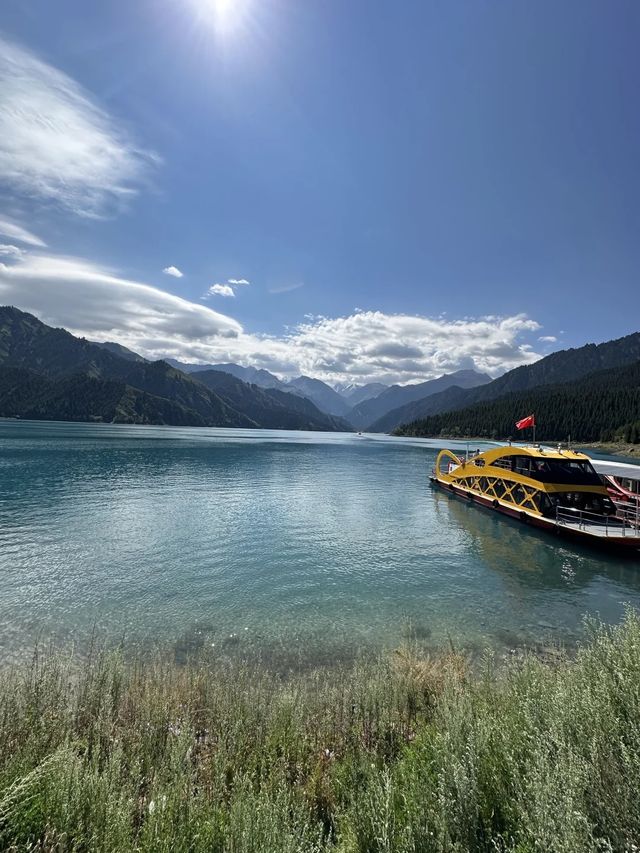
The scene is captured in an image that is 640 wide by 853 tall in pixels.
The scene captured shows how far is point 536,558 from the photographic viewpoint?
1078 inches

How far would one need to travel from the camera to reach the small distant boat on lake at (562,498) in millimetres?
29469

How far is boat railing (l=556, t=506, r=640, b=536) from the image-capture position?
28.7 m

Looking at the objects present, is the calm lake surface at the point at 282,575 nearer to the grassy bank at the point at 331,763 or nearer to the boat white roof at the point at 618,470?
the grassy bank at the point at 331,763

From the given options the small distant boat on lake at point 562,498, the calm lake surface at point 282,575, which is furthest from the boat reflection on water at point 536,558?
the small distant boat on lake at point 562,498

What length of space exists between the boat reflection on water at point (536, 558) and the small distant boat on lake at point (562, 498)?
1.26 metres

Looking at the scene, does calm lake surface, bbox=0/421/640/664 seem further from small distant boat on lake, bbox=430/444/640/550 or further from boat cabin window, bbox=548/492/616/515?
boat cabin window, bbox=548/492/616/515

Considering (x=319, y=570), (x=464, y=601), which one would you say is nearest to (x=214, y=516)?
(x=319, y=570)

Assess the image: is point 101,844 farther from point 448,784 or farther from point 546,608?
point 546,608

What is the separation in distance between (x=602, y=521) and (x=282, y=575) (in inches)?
1031

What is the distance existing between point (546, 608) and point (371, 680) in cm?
1341

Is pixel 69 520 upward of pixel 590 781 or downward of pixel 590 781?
downward

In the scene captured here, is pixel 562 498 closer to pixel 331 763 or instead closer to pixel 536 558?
pixel 536 558

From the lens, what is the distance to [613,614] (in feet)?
61.1

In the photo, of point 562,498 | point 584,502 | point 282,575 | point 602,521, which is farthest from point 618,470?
point 282,575
